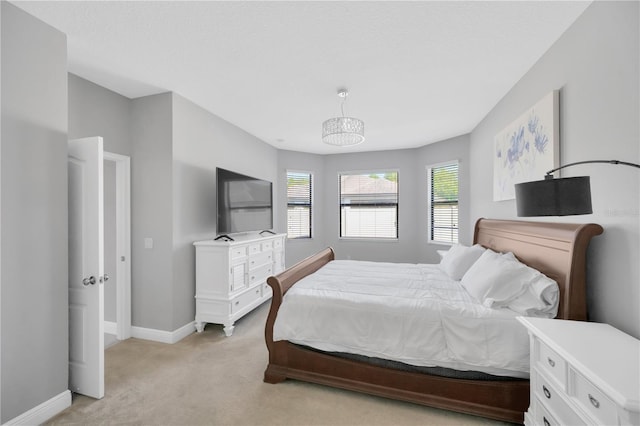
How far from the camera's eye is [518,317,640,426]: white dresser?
3.25 ft

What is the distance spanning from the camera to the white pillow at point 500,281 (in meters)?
1.91

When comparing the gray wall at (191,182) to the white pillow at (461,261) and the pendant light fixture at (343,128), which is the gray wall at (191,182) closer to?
the pendant light fixture at (343,128)

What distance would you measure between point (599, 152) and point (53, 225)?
11.9 ft

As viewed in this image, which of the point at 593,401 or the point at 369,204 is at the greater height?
the point at 369,204

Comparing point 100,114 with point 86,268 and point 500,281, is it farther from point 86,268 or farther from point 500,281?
point 500,281

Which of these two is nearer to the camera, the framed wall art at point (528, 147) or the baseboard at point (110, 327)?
the framed wall art at point (528, 147)

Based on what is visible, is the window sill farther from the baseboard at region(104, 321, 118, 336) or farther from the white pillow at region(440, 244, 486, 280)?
the baseboard at region(104, 321, 118, 336)

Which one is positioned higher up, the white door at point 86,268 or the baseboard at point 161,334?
the white door at point 86,268

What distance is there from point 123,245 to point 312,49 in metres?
2.85

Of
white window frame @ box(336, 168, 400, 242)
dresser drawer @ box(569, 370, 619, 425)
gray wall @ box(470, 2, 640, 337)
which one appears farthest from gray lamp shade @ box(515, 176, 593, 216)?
white window frame @ box(336, 168, 400, 242)

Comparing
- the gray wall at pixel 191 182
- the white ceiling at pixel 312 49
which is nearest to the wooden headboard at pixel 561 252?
the white ceiling at pixel 312 49

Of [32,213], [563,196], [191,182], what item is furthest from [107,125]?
[563,196]

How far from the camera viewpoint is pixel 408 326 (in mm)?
1919

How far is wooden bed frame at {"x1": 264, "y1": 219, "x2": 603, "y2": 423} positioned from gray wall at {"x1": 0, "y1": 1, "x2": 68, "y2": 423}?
1.50 meters
